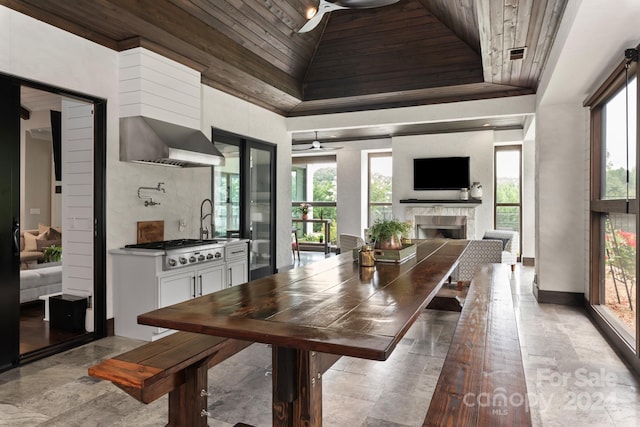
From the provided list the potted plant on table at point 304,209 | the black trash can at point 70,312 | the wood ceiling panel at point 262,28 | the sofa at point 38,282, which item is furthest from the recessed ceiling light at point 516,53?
the potted plant on table at point 304,209

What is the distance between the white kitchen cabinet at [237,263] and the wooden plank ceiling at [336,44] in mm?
2106

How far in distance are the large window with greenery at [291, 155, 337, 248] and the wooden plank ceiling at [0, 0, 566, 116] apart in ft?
13.9

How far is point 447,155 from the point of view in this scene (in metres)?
8.55

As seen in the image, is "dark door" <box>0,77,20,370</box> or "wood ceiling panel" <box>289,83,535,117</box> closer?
"dark door" <box>0,77,20,370</box>

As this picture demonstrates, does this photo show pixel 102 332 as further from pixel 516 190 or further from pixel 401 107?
pixel 516 190

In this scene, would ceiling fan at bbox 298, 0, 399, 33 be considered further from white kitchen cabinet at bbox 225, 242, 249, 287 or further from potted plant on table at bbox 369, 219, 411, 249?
white kitchen cabinet at bbox 225, 242, 249, 287

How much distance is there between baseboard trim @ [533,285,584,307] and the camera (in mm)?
4951

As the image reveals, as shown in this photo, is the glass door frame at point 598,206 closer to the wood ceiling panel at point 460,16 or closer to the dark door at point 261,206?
the wood ceiling panel at point 460,16

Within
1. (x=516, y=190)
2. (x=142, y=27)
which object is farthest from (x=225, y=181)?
(x=516, y=190)

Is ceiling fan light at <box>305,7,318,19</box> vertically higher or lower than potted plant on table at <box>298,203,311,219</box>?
higher

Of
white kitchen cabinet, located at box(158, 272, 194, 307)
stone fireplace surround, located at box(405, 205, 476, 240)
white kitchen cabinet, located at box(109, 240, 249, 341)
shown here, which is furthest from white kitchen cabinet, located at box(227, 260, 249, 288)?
stone fireplace surround, located at box(405, 205, 476, 240)

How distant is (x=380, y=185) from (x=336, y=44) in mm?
5016

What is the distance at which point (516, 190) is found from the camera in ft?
28.4

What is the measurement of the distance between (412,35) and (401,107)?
1136 millimetres
